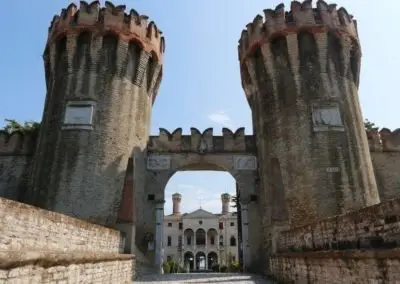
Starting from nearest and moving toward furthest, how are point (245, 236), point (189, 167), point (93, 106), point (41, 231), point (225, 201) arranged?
point (41, 231)
point (93, 106)
point (245, 236)
point (189, 167)
point (225, 201)

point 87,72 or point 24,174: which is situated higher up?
point 87,72

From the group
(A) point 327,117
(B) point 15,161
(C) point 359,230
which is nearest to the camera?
(C) point 359,230

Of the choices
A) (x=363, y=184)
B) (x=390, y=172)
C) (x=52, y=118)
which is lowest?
(x=363, y=184)

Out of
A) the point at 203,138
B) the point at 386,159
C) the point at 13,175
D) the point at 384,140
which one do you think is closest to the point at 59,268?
the point at 203,138

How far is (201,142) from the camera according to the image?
14.5 metres

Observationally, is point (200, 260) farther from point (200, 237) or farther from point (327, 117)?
point (327, 117)

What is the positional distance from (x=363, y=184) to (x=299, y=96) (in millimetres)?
3967

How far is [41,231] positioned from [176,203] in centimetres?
4404

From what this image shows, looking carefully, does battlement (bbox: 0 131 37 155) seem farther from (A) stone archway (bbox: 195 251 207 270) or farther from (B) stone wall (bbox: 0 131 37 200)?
(A) stone archway (bbox: 195 251 207 270)

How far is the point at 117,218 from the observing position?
11609 mm

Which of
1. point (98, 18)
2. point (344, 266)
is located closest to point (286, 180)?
point (344, 266)

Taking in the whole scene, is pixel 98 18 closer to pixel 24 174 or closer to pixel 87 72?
pixel 87 72

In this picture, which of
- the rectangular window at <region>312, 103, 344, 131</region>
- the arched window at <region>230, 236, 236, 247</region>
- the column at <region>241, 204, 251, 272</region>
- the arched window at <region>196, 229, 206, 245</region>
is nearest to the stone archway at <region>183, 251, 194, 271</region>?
the arched window at <region>196, 229, 206, 245</region>

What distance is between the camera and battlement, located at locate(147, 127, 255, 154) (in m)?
14.4
